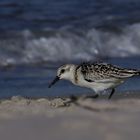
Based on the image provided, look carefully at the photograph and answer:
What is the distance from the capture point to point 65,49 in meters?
14.5

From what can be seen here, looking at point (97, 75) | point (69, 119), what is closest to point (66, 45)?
point (97, 75)

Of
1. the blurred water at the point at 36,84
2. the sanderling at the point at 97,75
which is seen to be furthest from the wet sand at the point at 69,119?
the blurred water at the point at 36,84

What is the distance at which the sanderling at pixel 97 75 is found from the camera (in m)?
9.35

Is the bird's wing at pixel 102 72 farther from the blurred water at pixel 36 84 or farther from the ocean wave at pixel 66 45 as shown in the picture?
the ocean wave at pixel 66 45

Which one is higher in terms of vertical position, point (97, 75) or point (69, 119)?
point (69, 119)

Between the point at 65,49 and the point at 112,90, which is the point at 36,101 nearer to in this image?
the point at 112,90

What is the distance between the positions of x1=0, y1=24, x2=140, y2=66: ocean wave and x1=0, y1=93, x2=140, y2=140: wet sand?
177 inches

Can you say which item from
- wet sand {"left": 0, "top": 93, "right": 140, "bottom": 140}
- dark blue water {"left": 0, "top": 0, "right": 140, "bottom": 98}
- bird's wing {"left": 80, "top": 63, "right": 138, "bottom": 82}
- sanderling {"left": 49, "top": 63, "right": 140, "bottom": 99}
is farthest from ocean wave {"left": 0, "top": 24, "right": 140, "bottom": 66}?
wet sand {"left": 0, "top": 93, "right": 140, "bottom": 140}

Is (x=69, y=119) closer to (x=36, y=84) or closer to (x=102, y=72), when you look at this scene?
(x=102, y=72)

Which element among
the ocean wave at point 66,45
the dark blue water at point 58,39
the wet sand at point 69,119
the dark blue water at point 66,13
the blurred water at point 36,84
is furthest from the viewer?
the dark blue water at point 66,13

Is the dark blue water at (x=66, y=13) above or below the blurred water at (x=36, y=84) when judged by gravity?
below

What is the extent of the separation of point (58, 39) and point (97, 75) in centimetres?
555

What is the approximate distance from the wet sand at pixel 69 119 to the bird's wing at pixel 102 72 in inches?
10.2

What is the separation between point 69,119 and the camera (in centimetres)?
770
